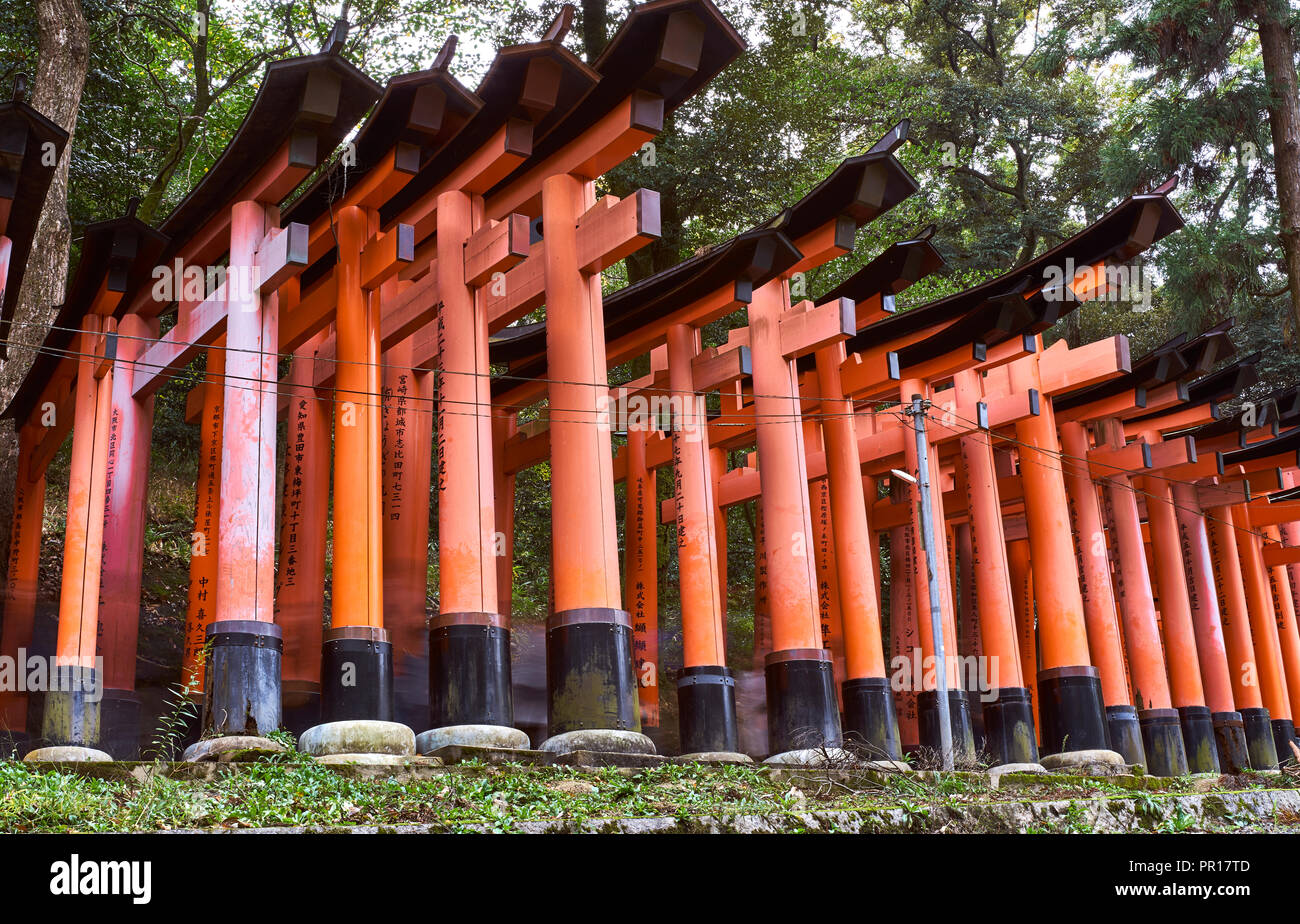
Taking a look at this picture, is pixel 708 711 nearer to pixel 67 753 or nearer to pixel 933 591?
pixel 933 591

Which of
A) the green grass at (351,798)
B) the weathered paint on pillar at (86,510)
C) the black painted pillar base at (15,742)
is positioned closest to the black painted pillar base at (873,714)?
the green grass at (351,798)

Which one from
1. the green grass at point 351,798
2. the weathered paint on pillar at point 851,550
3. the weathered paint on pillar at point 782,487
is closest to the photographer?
the green grass at point 351,798

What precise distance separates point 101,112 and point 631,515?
410 inches

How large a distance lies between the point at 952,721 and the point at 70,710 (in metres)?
8.76

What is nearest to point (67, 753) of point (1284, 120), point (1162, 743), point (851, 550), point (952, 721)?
point (851, 550)

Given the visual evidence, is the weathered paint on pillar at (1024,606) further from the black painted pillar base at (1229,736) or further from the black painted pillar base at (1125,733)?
the black painted pillar base at (1125,733)

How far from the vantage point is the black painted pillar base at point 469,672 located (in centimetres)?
951

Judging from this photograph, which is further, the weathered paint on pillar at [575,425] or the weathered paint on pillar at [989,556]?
the weathered paint on pillar at [989,556]

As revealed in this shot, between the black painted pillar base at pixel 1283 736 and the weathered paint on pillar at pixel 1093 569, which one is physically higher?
the weathered paint on pillar at pixel 1093 569

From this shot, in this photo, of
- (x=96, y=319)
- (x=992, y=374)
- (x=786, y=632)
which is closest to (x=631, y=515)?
(x=786, y=632)

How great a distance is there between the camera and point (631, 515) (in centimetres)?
1505

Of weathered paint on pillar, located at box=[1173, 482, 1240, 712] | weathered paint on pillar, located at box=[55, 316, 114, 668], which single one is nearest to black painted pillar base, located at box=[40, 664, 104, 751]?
weathered paint on pillar, located at box=[55, 316, 114, 668]

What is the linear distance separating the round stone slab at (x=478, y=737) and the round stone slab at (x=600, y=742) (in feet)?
0.82

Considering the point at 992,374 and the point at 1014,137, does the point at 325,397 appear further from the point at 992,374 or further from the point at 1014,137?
the point at 1014,137
